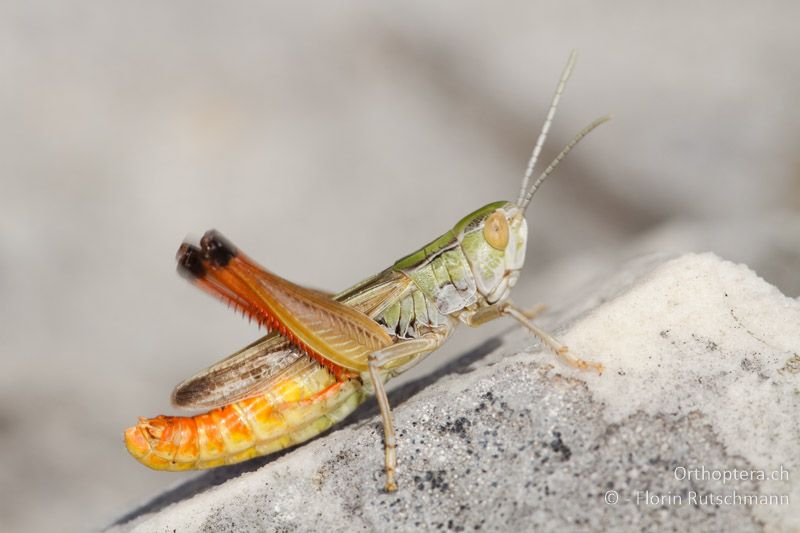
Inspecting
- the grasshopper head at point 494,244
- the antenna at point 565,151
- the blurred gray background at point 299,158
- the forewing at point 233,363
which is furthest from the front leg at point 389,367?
the blurred gray background at point 299,158

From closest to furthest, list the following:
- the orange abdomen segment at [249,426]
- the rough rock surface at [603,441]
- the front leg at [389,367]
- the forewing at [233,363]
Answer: the rough rock surface at [603,441] → the front leg at [389,367] → the orange abdomen segment at [249,426] → the forewing at [233,363]

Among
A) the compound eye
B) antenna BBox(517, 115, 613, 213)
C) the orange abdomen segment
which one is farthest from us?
the compound eye

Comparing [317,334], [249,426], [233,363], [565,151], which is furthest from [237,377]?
[565,151]

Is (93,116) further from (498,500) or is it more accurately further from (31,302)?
(498,500)

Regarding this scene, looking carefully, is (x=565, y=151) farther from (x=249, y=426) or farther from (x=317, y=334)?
(x=249, y=426)

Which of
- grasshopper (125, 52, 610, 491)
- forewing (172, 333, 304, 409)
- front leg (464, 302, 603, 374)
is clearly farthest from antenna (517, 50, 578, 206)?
forewing (172, 333, 304, 409)

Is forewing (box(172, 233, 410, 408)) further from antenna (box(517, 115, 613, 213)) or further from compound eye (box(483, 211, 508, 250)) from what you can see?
antenna (box(517, 115, 613, 213))

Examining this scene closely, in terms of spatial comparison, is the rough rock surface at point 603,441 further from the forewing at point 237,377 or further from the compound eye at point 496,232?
the compound eye at point 496,232
